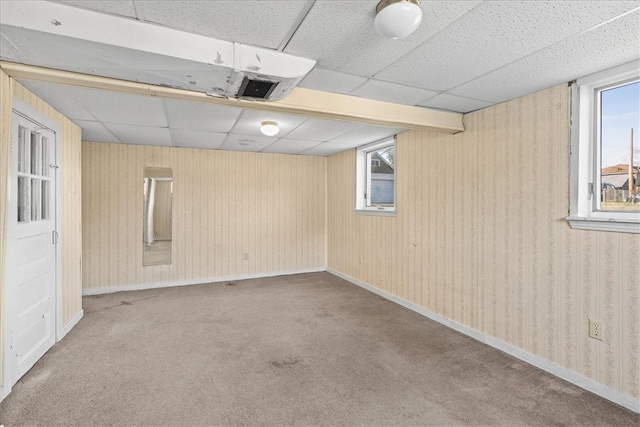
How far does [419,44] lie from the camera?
1802 millimetres

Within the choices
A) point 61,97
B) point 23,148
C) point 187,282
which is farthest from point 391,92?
point 187,282

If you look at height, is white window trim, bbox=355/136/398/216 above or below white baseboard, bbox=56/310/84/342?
above

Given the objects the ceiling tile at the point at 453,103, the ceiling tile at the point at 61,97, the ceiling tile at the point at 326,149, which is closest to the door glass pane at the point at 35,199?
the ceiling tile at the point at 61,97

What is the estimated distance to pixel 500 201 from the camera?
2814 mm

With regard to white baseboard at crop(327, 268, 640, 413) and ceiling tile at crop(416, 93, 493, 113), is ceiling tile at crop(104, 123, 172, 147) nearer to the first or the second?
ceiling tile at crop(416, 93, 493, 113)

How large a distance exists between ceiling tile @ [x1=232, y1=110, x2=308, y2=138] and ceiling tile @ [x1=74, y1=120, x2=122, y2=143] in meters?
1.56

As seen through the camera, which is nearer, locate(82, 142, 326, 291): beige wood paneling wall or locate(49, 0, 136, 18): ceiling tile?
locate(49, 0, 136, 18): ceiling tile

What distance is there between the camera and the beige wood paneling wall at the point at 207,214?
464 centimetres

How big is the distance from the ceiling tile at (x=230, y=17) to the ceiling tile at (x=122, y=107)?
1.31m

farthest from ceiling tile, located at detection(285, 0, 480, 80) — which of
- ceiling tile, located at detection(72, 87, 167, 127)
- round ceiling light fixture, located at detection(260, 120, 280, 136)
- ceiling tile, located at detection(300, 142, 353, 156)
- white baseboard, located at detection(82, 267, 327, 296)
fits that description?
white baseboard, located at detection(82, 267, 327, 296)

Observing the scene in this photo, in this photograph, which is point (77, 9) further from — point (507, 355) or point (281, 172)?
point (281, 172)

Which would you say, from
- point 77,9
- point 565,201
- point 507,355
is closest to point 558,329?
point 507,355

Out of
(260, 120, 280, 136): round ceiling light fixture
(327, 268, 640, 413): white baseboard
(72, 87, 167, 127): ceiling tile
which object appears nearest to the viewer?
(327, 268, 640, 413): white baseboard

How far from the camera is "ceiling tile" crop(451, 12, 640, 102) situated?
166 centimetres
